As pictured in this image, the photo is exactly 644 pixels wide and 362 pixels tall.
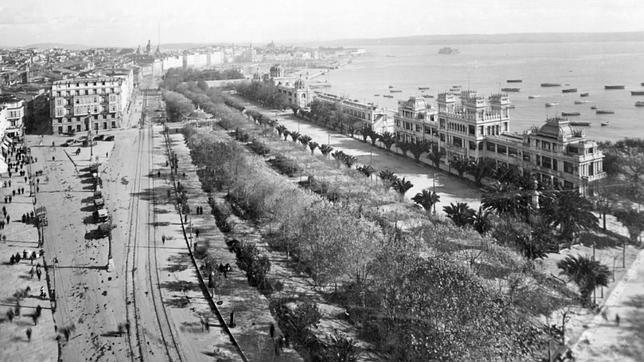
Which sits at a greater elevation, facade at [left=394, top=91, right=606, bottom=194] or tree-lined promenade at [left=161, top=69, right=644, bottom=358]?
facade at [left=394, top=91, right=606, bottom=194]

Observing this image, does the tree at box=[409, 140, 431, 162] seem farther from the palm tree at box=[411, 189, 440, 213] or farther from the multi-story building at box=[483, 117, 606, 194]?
the palm tree at box=[411, 189, 440, 213]

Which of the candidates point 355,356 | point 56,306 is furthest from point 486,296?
point 56,306

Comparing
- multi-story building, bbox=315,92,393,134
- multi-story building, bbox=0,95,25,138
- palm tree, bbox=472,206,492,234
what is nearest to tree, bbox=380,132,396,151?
multi-story building, bbox=315,92,393,134

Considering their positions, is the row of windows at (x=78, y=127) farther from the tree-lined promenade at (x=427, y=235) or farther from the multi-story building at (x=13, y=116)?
the tree-lined promenade at (x=427, y=235)

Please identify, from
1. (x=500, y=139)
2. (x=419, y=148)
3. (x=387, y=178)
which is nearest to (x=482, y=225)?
(x=387, y=178)

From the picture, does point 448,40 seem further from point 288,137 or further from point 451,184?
point 451,184
